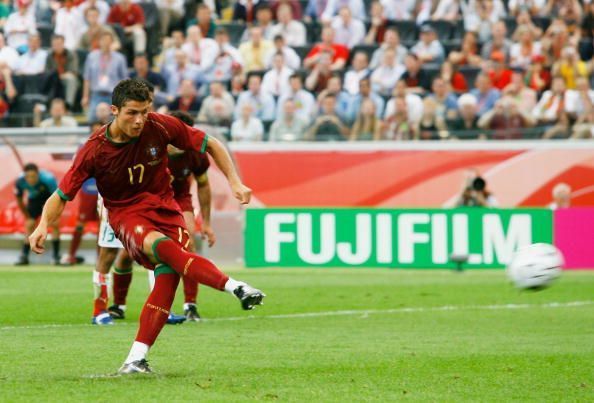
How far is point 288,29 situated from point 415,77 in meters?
3.27

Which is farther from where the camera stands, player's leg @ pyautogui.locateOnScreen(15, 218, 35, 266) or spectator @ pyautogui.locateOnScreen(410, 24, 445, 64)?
spectator @ pyautogui.locateOnScreen(410, 24, 445, 64)

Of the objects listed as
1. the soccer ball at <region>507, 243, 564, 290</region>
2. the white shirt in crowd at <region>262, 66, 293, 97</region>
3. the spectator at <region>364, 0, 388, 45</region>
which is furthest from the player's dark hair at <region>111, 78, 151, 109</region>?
the spectator at <region>364, 0, 388, 45</region>

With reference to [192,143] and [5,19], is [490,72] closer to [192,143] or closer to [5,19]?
[5,19]

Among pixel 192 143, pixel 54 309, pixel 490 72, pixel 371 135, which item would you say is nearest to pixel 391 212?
pixel 371 135

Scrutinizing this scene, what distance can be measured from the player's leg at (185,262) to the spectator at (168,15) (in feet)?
61.6

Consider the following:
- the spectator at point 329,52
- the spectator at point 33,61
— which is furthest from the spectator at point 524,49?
the spectator at point 33,61

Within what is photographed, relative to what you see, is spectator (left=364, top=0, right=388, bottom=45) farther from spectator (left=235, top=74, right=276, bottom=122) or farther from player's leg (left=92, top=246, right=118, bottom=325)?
player's leg (left=92, top=246, right=118, bottom=325)

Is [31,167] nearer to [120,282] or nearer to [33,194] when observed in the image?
[33,194]

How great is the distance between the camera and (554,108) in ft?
79.4

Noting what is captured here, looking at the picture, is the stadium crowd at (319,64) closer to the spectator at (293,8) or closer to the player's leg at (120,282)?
the spectator at (293,8)

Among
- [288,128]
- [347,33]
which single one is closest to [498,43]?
[347,33]

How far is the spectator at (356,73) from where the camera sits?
83.3 feet

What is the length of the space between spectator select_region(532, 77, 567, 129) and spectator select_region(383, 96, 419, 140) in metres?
2.28

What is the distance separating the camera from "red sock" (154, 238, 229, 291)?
28.9 feet
